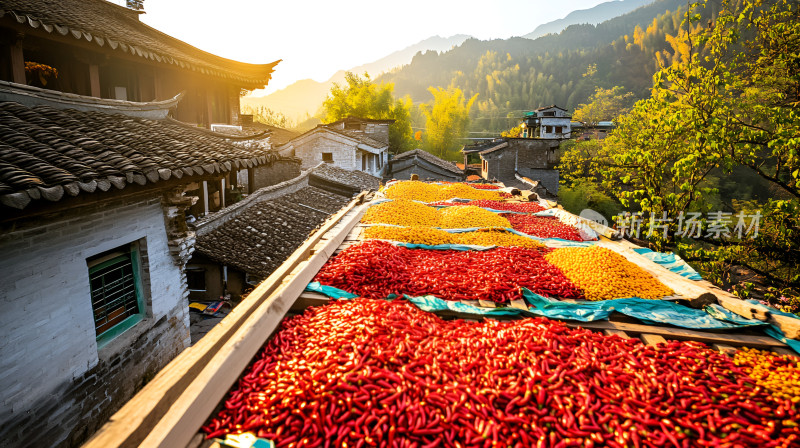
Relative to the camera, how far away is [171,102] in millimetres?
8203

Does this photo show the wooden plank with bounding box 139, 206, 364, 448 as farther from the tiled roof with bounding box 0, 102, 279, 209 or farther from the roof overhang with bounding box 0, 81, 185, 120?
the roof overhang with bounding box 0, 81, 185, 120

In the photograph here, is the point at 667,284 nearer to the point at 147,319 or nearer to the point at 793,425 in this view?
the point at 793,425

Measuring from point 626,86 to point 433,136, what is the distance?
217 ft

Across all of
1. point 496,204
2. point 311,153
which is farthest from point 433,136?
point 496,204

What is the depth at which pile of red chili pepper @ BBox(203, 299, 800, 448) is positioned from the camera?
7.29ft

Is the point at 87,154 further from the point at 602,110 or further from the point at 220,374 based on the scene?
the point at 602,110

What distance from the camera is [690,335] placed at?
3307mm

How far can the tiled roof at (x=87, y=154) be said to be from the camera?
3.17 m

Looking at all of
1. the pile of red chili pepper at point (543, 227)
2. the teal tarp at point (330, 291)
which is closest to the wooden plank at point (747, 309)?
the pile of red chili pepper at point (543, 227)

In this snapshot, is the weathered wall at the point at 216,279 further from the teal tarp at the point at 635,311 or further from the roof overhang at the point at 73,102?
the teal tarp at the point at 635,311

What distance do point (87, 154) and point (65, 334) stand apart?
78.5 inches

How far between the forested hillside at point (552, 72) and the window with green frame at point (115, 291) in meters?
80.9

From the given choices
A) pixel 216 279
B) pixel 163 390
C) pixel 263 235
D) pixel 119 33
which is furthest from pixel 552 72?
pixel 163 390

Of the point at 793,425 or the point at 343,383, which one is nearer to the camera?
the point at 793,425
